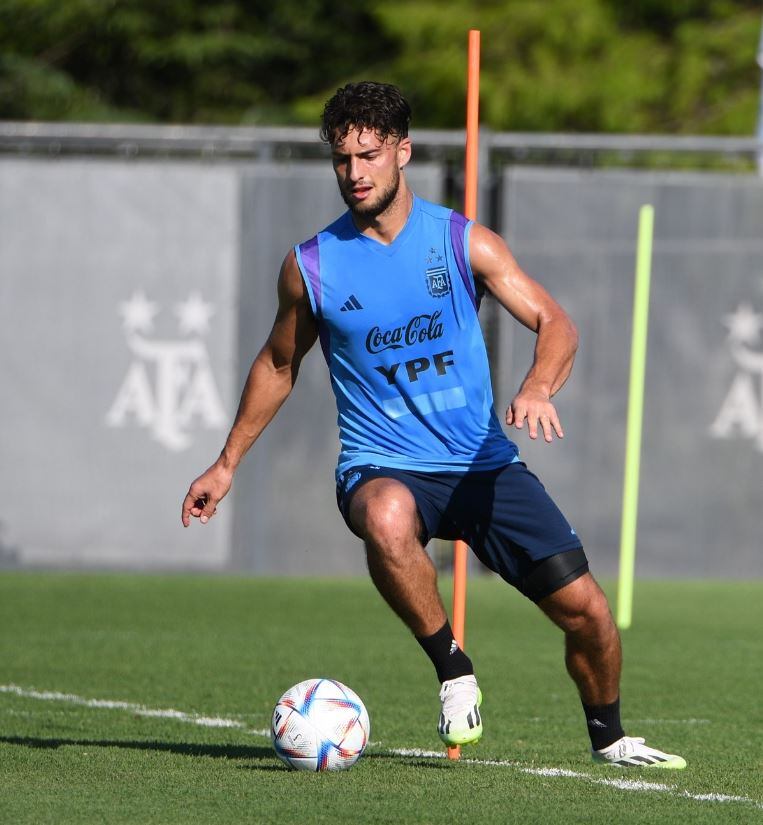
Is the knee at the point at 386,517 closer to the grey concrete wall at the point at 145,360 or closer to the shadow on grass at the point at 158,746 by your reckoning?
the shadow on grass at the point at 158,746

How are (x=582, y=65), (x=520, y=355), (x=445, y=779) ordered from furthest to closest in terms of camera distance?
(x=582, y=65) → (x=520, y=355) → (x=445, y=779)

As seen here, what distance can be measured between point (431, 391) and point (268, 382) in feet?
2.22

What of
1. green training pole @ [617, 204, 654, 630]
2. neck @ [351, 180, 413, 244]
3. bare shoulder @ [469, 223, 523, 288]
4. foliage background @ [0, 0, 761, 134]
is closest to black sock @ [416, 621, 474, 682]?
bare shoulder @ [469, 223, 523, 288]

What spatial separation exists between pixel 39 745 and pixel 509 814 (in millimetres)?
2182

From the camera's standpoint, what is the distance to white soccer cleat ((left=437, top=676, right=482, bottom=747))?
5785mm

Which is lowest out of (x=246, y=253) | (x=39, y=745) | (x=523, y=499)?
(x=39, y=745)

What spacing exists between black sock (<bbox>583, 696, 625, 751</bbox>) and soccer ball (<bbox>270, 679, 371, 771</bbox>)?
2.62ft

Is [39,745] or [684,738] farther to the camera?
[684,738]

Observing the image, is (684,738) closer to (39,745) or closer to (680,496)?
(39,745)

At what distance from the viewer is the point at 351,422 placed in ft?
20.4

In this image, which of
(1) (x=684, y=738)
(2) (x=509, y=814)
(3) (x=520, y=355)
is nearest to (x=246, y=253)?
(3) (x=520, y=355)

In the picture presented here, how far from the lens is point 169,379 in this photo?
15.2 m

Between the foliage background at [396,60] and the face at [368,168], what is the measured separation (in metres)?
17.2

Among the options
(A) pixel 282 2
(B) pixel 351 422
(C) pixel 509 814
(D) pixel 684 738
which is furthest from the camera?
(A) pixel 282 2
